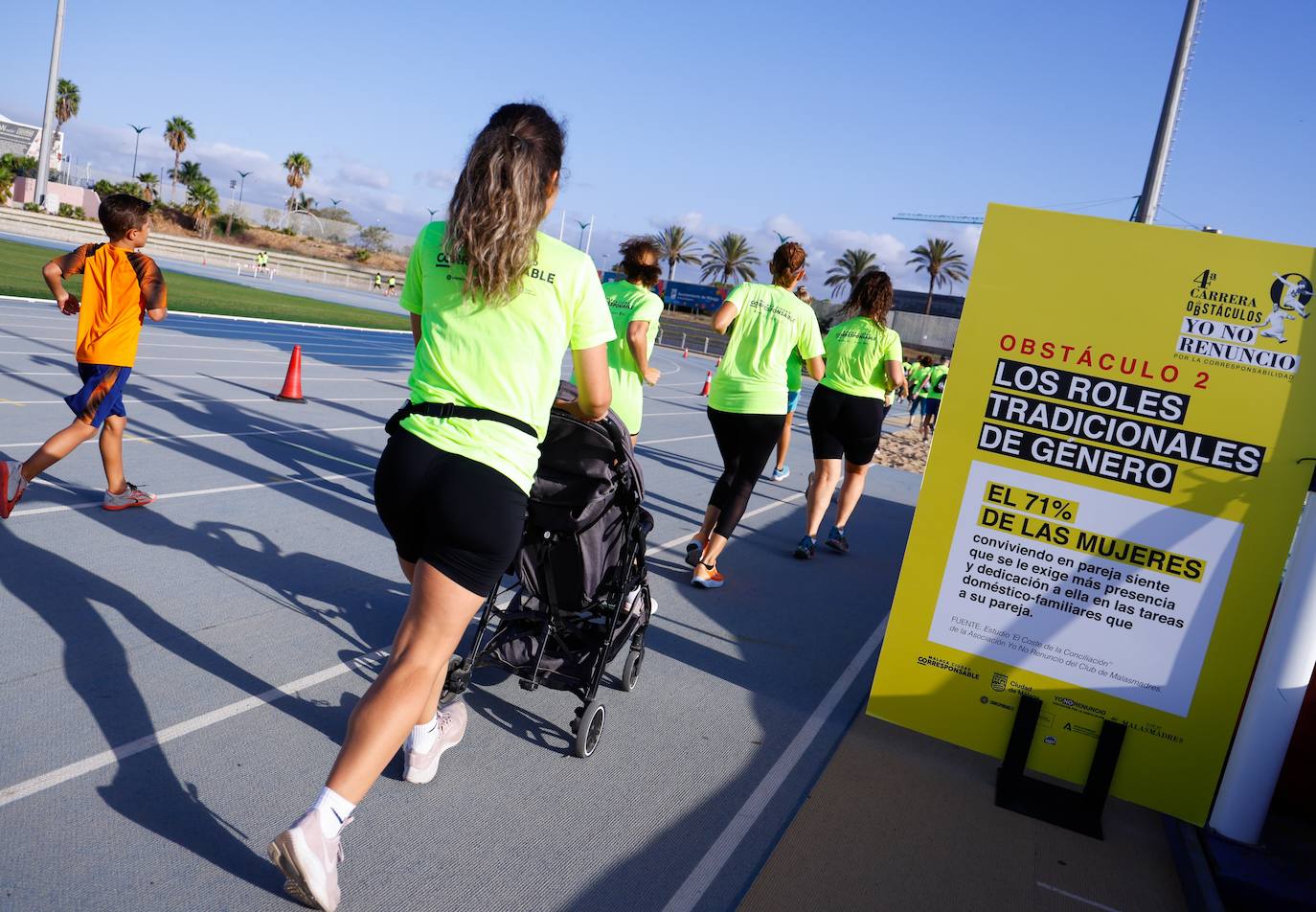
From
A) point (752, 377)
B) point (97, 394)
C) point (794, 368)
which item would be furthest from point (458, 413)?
point (794, 368)

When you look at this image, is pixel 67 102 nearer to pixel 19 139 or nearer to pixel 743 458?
pixel 19 139

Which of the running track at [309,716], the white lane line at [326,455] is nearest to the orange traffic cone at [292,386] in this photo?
the white lane line at [326,455]

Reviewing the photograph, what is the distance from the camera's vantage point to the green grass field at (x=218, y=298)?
19.7m

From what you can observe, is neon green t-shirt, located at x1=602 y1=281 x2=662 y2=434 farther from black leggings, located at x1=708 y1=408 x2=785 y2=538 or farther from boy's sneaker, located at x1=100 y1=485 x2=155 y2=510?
boy's sneaker, located at x1=100 y1=485 x2=155 y2=510

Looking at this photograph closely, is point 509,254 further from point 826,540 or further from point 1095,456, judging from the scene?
point 826,540

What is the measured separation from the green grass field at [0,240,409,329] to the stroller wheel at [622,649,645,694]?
16.8 meters

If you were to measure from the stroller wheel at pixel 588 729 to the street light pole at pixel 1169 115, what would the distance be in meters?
9.82

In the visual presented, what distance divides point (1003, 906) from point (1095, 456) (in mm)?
1847

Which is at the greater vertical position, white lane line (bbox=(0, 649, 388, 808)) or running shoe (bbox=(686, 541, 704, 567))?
running shoe (bbox=(686, 541, 704, 567))

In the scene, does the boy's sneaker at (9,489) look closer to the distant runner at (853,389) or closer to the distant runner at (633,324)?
the distant runner at (633,324)

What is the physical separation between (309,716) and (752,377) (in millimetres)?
3481

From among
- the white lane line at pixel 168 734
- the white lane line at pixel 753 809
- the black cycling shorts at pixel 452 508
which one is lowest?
the white lane line at pixel 168 734

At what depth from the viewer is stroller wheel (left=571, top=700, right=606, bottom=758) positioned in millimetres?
3645

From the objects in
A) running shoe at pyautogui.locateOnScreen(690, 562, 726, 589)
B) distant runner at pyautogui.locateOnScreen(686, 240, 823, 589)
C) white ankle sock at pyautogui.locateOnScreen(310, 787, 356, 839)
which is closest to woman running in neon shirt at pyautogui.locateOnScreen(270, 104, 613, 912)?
white ankle sock at pyautogui.locateOnScreen(310, 787, 356, 839)
